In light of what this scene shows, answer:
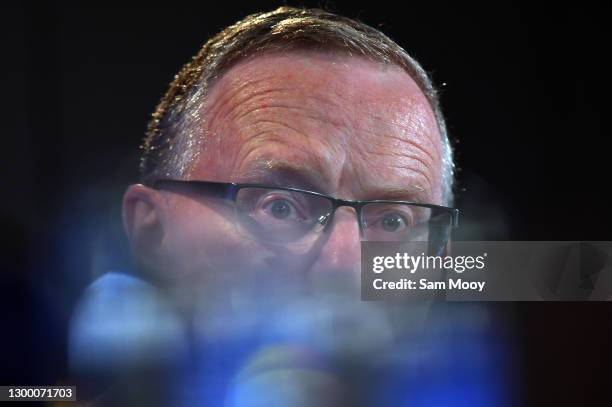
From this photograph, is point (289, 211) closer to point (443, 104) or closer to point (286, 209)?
point (286, 209)

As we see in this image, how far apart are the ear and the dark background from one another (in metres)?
0.02

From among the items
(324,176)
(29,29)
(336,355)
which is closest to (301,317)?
(336,355)

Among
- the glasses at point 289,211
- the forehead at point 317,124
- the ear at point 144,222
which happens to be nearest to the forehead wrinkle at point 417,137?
the forehead at point 317,124

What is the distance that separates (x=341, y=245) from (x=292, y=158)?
0.51ft

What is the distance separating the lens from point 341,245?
1082 mm

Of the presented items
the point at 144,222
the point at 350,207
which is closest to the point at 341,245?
the point at 350,207

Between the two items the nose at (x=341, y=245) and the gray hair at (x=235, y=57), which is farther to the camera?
the gray hair at (x=235, y=57)

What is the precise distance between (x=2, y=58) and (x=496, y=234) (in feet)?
3.04

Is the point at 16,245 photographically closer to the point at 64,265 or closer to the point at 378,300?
the point at 64,265

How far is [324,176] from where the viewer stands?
1088 mm

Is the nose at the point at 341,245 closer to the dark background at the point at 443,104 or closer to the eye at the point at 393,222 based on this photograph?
the eye at the point at 393,222

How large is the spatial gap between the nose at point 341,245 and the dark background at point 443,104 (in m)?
0.28

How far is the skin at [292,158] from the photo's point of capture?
1087 millimetres

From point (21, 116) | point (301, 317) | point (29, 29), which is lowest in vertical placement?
point (301, 317)
